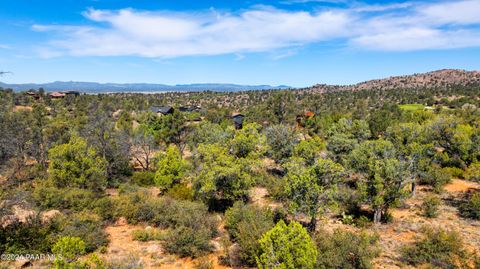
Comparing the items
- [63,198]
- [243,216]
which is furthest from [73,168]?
[243,216]

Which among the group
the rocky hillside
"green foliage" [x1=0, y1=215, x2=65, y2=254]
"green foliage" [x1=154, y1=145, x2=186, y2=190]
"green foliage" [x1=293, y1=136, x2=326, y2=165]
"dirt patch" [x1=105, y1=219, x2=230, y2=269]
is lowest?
"dirt patch" [x1=105, y1=219, x2=230, y2=269]

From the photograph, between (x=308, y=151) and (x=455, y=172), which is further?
(x=455, y=172)

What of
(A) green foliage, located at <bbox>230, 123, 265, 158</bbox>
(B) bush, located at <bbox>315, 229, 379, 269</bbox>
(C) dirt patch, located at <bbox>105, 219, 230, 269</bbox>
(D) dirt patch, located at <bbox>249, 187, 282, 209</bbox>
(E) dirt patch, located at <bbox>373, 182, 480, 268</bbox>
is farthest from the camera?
(A) green foliage, located at <bbox>230, 123, 265, 158</bbox>

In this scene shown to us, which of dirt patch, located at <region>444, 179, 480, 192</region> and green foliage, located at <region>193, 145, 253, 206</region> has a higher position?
green foliage, located at <region>193, 145, 253, 206</region>

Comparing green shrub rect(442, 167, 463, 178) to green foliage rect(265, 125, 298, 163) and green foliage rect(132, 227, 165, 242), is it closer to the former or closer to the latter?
green foliage rect(265, 125, 298, 163)

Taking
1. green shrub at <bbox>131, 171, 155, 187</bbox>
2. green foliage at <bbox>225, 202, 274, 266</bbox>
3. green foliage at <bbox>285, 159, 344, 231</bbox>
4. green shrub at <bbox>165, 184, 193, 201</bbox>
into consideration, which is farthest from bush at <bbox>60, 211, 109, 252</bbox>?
green shrub at <bbox>131, 171, 155, 187</bbox>

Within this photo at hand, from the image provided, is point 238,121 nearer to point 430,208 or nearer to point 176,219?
point 430,208
